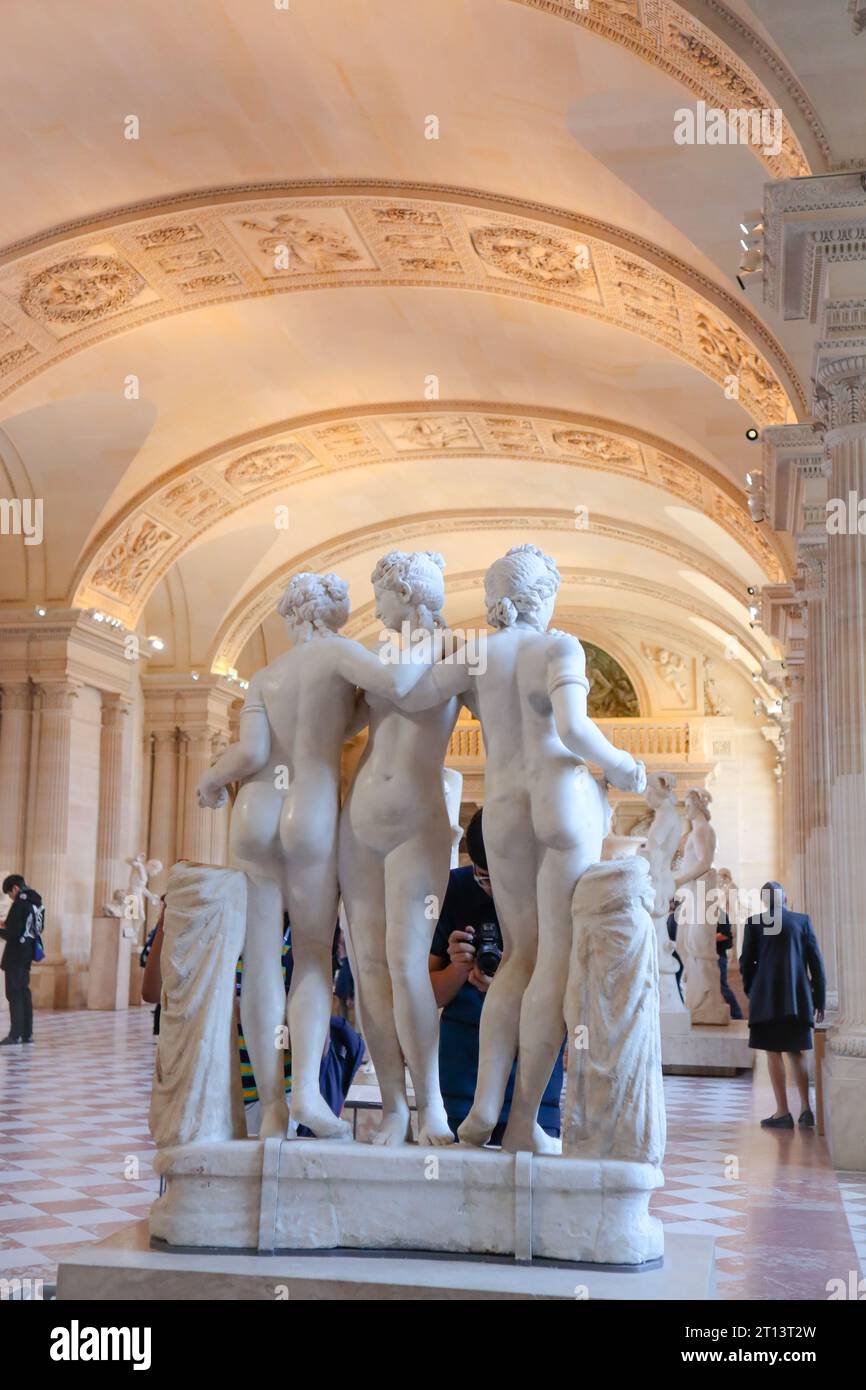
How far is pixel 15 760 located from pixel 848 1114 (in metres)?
15.2

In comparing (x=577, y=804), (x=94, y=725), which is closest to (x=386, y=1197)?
(x=577, y=804)

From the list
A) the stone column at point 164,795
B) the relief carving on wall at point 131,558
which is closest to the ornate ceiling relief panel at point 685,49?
the relief carving on wall at point 131,558

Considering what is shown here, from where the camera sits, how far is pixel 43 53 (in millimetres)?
10594

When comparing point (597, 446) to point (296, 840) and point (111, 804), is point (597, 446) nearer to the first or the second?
point (111, 804)

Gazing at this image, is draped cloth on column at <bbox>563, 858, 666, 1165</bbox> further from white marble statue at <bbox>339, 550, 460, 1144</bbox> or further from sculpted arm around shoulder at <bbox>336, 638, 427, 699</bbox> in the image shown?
sculpted arm around shoulder at <bbox>336, 638, 427, 699</bbox>

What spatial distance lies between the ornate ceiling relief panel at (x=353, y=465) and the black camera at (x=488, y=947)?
13903mm

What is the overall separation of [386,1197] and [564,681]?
1.44 meters

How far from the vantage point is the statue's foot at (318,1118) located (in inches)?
152

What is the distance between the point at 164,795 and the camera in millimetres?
24703

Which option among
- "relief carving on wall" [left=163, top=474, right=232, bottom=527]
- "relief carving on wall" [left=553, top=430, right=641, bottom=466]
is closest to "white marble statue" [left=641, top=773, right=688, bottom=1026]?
"relief carving on wall" [left=553, top=430, right=641, bottom=466]

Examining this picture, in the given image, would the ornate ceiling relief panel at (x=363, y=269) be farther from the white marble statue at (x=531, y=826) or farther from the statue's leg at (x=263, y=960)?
the statue's leg at (x=263, y=960)

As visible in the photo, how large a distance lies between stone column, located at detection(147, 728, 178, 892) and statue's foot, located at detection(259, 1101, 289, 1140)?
21129mm

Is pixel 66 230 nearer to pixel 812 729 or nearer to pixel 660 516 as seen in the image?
pixel 812 729

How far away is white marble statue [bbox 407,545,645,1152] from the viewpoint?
146 inches
